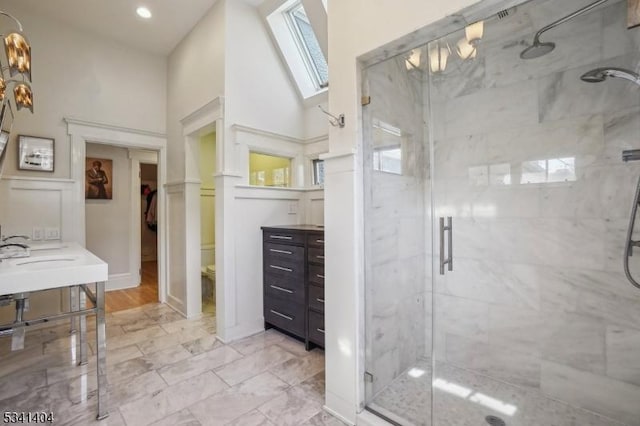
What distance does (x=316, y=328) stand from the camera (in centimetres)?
246

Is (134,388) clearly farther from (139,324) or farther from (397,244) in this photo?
(397,244)

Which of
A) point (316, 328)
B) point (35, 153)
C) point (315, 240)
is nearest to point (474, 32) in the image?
point (315, 240)

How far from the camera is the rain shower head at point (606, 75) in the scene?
157 cm

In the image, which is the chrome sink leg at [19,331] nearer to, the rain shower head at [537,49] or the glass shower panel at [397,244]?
the glass shower panel at [397,244]

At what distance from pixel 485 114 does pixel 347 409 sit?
7.21 feet

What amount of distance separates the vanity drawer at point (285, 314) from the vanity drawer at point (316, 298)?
14 centimetres

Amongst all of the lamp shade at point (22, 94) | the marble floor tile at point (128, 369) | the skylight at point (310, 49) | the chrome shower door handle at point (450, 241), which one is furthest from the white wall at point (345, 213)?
the lamp shade at point (22, 94)

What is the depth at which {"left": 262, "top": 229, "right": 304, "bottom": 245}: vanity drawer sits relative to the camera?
2576 millimetres

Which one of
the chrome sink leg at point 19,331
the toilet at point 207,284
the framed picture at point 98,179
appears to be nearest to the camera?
the chrome sink leg at point 19,331

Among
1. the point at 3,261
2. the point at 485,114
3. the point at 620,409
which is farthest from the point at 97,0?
the point at 620,409

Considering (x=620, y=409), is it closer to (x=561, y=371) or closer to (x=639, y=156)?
(x=561, y=371)

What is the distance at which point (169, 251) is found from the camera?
3.72m

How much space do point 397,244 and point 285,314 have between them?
4.34ft

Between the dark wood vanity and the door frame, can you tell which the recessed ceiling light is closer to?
the door frame
